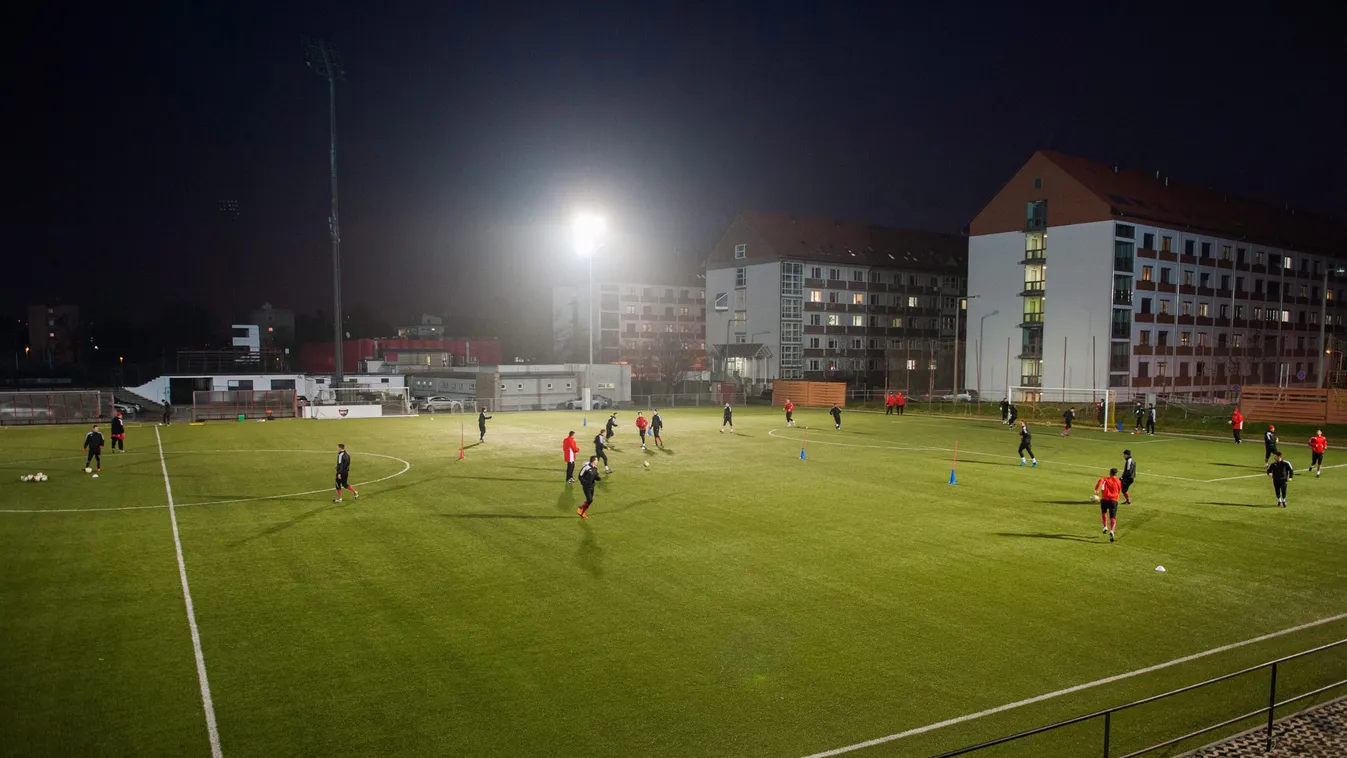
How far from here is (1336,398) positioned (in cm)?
4450

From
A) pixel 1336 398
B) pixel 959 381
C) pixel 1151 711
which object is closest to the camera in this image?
pixel 1151 711

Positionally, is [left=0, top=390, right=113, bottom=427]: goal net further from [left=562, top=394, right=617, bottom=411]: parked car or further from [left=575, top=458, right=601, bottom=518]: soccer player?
[left=575, top=458, right=601, bottom=518]: soccer player

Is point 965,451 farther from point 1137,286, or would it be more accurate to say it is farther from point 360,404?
point 360,404

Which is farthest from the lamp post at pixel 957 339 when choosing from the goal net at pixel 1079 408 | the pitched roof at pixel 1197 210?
the pitched roof at pixel 1197 210

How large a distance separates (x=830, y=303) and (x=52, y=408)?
7062 cm

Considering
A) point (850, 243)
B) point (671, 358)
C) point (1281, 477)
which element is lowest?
point (1281, 477)

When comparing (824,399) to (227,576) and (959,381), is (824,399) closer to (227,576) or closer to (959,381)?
(959,381)

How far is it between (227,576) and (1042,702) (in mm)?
14676

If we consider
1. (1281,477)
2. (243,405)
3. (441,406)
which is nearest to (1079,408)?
(1281,477)

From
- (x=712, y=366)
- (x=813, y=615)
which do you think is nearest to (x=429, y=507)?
(x=813, y=615)

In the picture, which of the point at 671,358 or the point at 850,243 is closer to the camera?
the point at 671,358

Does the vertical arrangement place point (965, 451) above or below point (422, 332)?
below

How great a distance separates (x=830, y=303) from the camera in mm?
87688

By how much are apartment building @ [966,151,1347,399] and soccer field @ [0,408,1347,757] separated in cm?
4401
